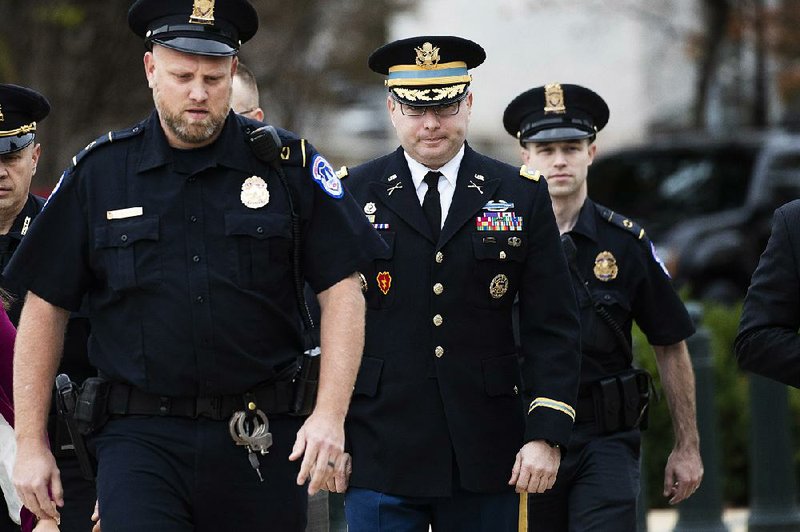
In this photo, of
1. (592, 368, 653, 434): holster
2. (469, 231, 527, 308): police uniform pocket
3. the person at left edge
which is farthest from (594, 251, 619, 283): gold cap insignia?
the person at left edge

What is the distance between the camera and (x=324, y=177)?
4.99 m

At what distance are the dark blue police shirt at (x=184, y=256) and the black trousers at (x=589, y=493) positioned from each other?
1619 mm

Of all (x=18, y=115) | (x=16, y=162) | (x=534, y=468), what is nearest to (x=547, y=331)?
(x=534, y=468)

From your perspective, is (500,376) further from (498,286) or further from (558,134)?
(558,134)

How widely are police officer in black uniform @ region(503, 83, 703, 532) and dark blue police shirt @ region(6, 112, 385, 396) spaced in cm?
165

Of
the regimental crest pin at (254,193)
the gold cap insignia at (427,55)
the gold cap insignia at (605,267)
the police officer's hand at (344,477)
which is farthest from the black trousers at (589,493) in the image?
the regimental crest pin at (254,193)

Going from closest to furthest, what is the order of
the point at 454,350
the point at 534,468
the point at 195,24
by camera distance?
1. the point at 195,24
2. the point at 534,468
3. the point at 454,350

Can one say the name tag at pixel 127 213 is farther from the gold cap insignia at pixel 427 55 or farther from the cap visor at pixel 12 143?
the cap visor at pixel 12 143

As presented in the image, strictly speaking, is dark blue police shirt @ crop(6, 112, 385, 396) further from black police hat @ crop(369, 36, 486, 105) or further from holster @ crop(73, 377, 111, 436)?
black police hat @ crop(369, 36, 486, 105)

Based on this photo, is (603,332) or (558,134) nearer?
(603,332)

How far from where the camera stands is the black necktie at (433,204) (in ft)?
18.7

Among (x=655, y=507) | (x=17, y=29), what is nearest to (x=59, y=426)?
(x=655, y=507)

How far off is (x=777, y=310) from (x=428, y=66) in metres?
1.47

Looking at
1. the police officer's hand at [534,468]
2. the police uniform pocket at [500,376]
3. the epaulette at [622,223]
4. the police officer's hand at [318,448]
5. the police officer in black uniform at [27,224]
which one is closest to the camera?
the police officer's hand at [318,448]
